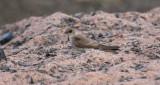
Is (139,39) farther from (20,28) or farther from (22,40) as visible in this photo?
(20,28)

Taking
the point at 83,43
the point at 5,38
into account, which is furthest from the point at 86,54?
the point at 5,38

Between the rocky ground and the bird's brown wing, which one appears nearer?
the rocky ground

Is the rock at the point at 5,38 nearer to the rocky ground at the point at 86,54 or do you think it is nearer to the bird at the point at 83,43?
the rocky ground at the point at 86,54

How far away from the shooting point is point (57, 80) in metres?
3.56

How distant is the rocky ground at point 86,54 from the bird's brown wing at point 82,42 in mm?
89

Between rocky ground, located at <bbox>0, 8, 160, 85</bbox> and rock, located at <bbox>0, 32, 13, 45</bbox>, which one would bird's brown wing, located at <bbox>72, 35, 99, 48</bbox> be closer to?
rocky ground, located at <bbox>0, 8, 160, 85</bbox>

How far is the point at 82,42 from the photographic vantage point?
4410 millimetres

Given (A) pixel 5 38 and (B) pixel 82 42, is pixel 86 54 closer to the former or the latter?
(B) pixel 82 42

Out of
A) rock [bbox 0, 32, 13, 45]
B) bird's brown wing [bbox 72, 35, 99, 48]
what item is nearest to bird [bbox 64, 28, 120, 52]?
bird's brown wing [bbox 72, 35, 99, 48]

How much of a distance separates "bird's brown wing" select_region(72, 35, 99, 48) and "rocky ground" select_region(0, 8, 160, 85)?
89 millimetres

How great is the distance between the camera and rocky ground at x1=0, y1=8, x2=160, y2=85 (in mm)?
3559

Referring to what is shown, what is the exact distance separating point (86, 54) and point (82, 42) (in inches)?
11.3

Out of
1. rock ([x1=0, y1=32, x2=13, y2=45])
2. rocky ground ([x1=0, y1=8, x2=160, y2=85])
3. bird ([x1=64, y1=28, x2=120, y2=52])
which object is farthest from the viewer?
rock ([x1=0, y1=32, x2=13, y2=45])

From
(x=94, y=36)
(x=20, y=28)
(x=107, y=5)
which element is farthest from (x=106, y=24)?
(x=107, y=5)
